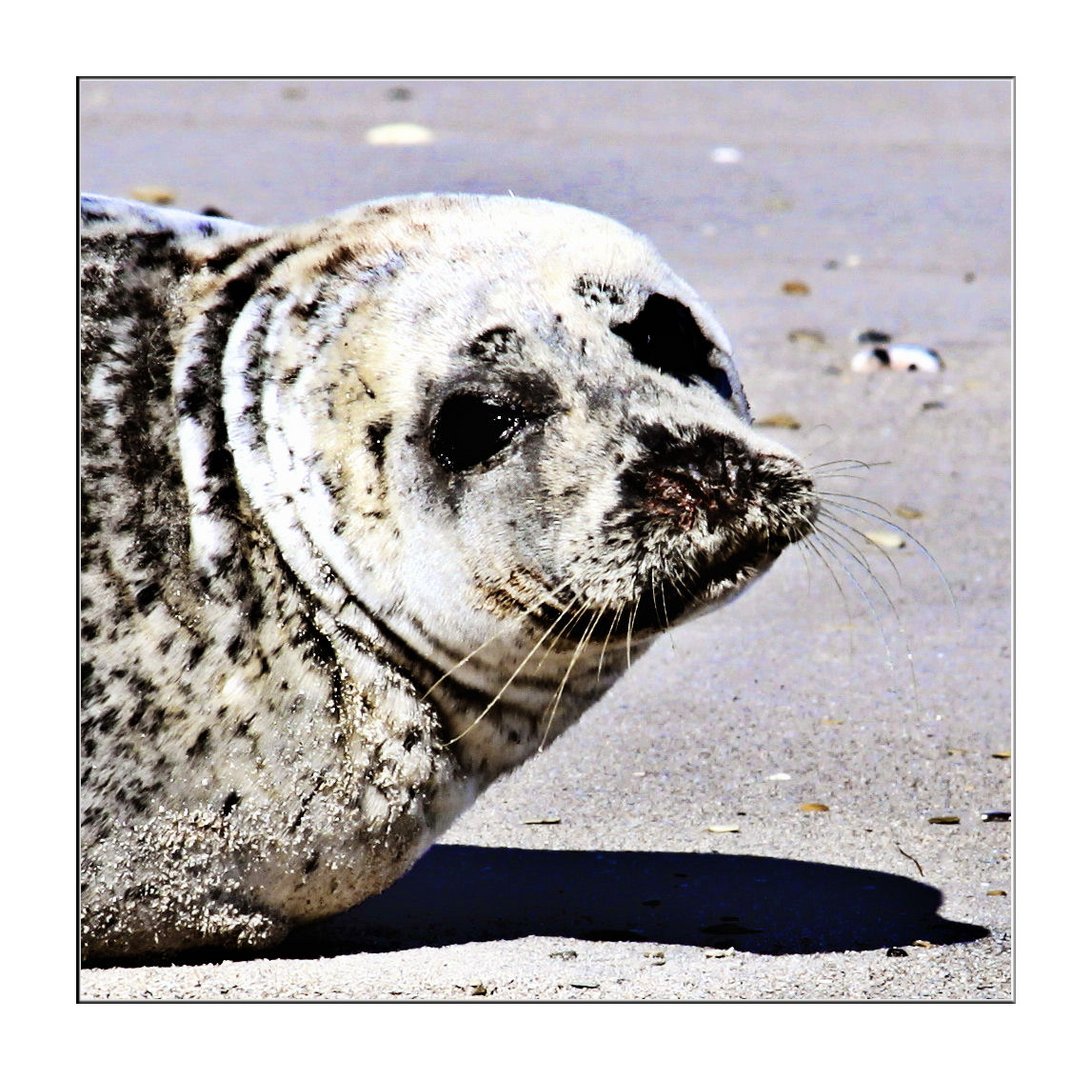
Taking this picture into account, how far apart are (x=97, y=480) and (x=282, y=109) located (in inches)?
114

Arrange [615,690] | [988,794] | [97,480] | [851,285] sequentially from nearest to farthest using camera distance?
[97,480]
[988,794]
[615,690]
[851,285]

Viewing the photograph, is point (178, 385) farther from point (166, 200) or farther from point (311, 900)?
point (166, 200)

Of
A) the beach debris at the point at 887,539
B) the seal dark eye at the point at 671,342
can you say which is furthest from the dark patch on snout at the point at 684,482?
the beach debris at the point at 887,539

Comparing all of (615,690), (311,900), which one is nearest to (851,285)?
(615,690)

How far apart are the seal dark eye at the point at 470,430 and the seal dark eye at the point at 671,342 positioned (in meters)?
0.21

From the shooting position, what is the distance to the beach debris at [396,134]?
19.7ft

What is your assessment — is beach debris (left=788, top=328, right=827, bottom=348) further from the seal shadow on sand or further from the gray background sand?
the seal shadow on sand

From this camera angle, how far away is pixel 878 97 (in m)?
4.97

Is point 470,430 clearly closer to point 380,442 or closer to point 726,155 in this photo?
point 380,442

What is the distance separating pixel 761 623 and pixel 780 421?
122 centimetres

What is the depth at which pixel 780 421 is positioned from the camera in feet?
18.3

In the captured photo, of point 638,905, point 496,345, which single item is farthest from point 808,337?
point 496,345

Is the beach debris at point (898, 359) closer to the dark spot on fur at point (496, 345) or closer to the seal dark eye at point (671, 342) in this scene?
the seal dark eye at point (671, 342)
